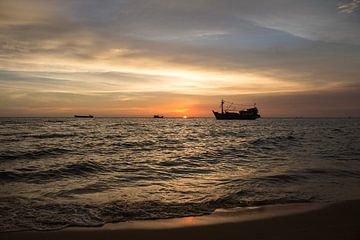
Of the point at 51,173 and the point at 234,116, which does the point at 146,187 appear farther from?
the point at 234,116

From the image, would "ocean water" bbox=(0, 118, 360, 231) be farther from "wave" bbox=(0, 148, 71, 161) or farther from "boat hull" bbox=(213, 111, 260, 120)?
"boat hull" bbox=(213, 111, 260, 120)

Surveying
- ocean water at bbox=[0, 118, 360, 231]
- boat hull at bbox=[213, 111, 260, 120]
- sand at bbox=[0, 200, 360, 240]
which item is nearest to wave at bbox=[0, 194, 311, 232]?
ocean water at bbox=[0, 118, 360, 231]

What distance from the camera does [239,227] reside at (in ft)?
22.7

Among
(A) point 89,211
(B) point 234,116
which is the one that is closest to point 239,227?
(A) point 89,211

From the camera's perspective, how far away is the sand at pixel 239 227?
634cm

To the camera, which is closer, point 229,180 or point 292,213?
point 292,213

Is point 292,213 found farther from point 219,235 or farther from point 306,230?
point 219,235

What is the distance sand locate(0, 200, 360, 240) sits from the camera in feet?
20.8

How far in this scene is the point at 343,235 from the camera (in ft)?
20.5

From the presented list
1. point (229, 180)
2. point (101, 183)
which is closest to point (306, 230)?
point (229, 180)

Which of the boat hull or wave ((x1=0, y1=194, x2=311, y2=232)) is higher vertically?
the boat hull

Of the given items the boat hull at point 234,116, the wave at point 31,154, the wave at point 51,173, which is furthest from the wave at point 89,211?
the boat hull at point 234,116

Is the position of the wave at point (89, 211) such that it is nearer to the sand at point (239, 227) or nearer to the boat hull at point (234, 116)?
the sand at point (239, 227)

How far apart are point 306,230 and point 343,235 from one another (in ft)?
2.23
